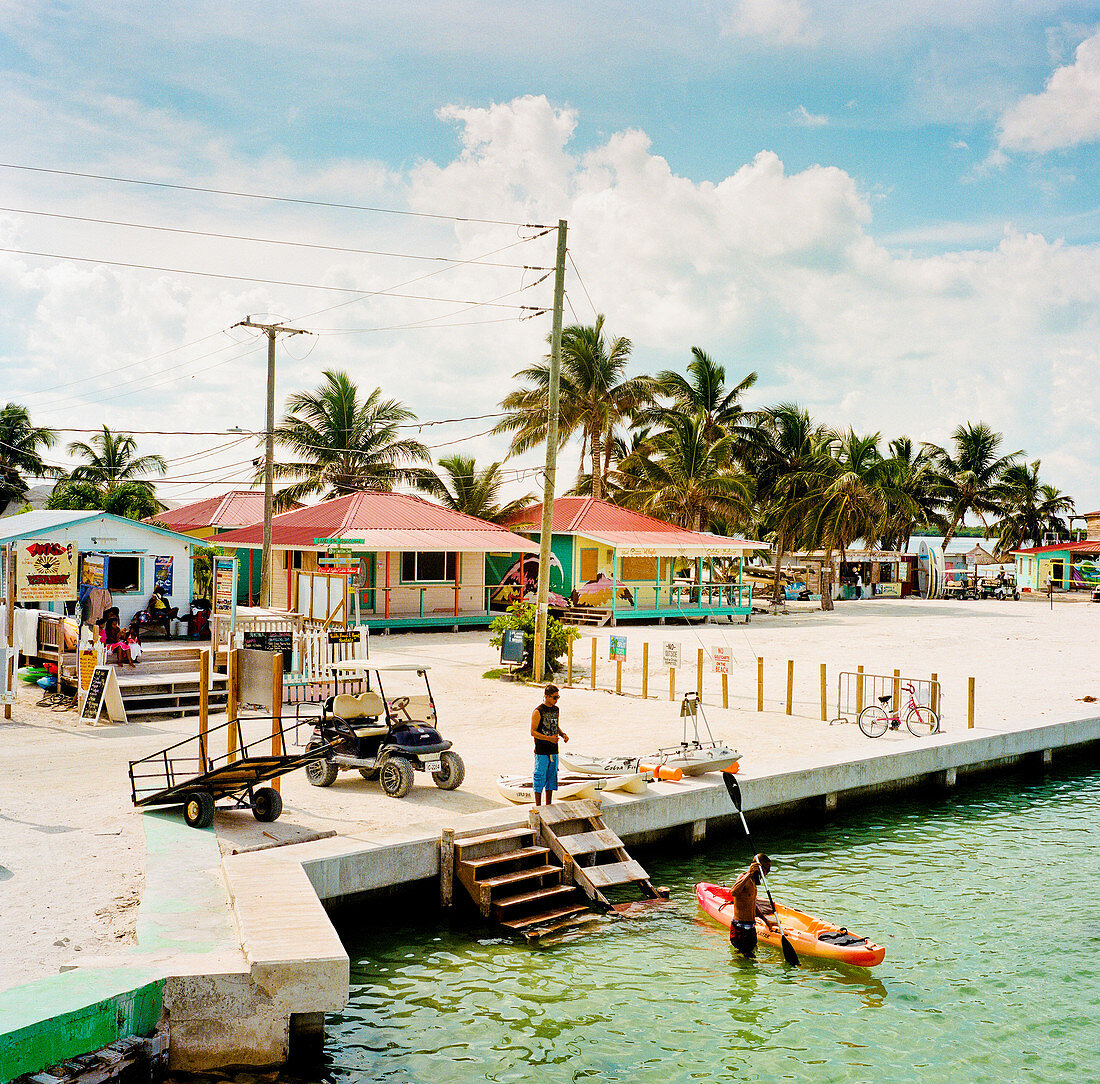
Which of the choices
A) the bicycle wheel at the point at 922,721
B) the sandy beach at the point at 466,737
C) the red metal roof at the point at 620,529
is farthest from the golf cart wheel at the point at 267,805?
the red metal roof at the point at 620,529

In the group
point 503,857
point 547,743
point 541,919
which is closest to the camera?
point 541,919

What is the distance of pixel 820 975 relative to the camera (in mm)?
9195

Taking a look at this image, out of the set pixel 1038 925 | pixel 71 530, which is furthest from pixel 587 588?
pixel 1038 925

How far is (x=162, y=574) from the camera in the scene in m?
26.8

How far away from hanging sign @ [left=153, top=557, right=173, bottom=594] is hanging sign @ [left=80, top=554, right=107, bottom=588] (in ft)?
4.97

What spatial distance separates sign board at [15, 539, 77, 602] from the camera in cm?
1686

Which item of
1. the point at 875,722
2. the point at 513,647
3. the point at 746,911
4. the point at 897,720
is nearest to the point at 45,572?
the point at 513,647

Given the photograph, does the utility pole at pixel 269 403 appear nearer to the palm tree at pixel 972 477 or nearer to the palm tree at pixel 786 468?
the palm tree at pixel 786 468

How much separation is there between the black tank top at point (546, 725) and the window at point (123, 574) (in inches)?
715

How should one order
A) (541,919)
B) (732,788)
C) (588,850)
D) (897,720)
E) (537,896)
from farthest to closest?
1. (897,720)
2. (732,788)
3. (588,850)
4. (537,896)
5. (541,919)

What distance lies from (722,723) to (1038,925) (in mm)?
6964

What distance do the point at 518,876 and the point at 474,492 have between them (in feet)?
113

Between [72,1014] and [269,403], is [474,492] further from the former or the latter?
[72,1014]

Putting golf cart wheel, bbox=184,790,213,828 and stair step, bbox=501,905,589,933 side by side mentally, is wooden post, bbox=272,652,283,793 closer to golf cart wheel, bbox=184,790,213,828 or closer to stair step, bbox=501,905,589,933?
golf cart wheel, bbox=184,790,213,828
